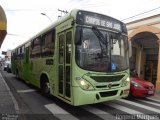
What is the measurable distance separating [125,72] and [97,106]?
1.65 m

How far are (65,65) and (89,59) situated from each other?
3.04 ft

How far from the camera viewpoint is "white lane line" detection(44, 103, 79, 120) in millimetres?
6902

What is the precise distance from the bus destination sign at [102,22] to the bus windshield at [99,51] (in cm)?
22

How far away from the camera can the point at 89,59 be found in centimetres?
685

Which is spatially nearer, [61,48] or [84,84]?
[84,84]

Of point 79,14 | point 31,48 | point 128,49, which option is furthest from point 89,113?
point 31,48

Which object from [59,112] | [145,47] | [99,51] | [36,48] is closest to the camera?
[99,51]

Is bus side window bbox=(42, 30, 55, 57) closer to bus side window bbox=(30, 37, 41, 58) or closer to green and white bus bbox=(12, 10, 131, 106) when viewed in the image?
green and white bus bbox=(12, 10, 131, 106)

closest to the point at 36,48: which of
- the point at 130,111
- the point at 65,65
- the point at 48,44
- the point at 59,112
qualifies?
the point at 48,44

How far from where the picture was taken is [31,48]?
1250 centimetres

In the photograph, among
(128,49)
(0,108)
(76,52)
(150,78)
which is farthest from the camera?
(150,78)

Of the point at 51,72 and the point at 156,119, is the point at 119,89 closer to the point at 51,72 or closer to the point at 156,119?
the point at 156,119

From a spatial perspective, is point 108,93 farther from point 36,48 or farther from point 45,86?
point 36,48

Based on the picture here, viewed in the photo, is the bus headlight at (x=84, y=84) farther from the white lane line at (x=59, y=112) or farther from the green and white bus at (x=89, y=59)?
the white lane line at (x=59, y=112)
